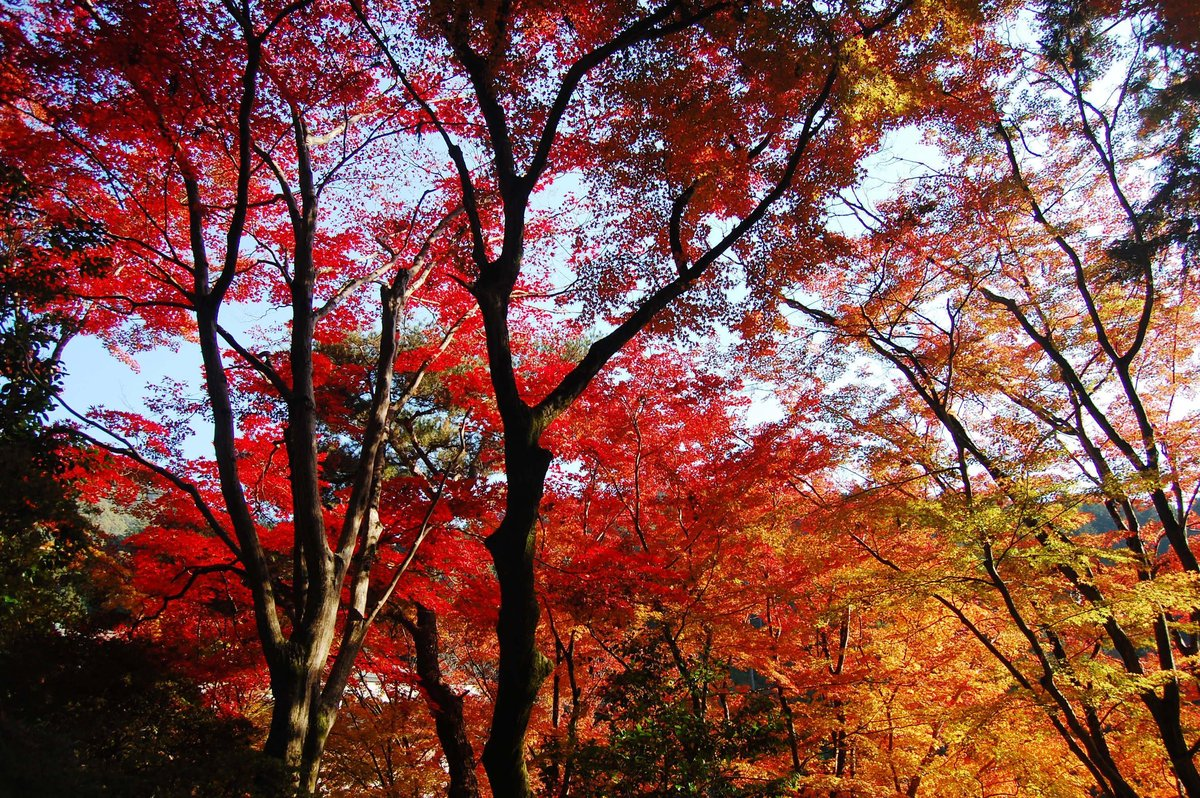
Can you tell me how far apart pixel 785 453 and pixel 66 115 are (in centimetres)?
922

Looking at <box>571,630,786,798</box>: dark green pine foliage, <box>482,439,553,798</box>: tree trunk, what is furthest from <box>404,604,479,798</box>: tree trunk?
<box>482,439,553,798</box>: tree trunk

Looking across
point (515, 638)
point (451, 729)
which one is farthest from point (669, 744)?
point (451, 729)

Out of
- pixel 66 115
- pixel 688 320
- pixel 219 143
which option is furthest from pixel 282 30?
pixel 688 320

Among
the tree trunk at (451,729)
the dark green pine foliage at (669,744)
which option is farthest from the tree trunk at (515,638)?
the tree trunk at (451,729)

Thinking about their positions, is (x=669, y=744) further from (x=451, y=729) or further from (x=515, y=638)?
(x=451, y=729)

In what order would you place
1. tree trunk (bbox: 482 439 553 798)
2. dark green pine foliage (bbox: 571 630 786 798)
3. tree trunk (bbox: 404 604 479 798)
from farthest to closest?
tree trunk (bbox: 404 604 479 798) < dark green pine foliage (bbox: 571 630 786 798) < tree trunk (bbox: 482 439 553 798)

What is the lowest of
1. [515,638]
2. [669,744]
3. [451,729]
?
[669,744]

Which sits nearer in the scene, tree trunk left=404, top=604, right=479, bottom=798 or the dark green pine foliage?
the dark green pine foliage

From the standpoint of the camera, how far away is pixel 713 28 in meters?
5.45

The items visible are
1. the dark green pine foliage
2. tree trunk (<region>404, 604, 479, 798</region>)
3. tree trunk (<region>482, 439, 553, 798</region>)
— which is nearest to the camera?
tree trunk (<region>482, 439, 553, 798</region>)

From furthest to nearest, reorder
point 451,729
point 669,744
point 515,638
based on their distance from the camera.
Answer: point 451,729
point 669,744
point 515,638

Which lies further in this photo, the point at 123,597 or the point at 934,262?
the point at 123,597

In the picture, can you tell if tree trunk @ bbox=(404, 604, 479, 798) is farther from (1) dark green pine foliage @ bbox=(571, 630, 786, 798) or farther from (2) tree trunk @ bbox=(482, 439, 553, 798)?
A: (2) tree trunk @ bbox=(482, 439, 553, 798)

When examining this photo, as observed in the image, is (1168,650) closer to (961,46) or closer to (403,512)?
(961,46)
